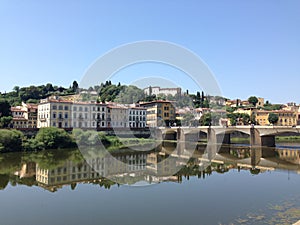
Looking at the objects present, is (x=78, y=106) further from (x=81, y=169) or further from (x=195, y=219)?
(x=195, y=219)

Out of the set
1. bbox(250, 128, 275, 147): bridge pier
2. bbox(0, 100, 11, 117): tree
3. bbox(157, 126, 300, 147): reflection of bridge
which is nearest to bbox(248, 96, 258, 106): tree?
bbox(157, 126, 300, 147): reflection of bridge

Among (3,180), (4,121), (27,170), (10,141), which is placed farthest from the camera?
(4,121)

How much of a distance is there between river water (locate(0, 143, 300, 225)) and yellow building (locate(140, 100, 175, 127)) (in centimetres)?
3032

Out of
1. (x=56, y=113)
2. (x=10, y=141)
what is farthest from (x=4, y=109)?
(x=10, y=141)

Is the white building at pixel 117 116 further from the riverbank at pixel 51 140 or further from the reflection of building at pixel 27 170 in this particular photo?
the reflection of building at pixel 27 170

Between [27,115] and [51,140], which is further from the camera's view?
[27,115]

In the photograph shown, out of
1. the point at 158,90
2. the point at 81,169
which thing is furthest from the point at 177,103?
the point at 81,169

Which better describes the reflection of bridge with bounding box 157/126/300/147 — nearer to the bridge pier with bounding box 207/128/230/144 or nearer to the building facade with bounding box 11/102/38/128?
the bridge pier with bounding box 207/128/230/144

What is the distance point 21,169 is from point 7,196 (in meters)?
7.61

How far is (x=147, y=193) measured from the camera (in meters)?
14.3

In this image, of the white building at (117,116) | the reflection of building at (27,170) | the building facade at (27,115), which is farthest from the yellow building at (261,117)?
the reflection of building at (27,170)

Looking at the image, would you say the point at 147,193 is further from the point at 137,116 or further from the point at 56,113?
the point at 137,116

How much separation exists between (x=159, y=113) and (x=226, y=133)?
701 inches

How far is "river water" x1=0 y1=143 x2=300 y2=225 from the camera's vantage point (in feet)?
35.1
